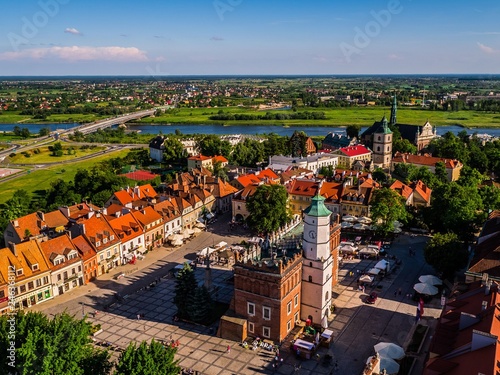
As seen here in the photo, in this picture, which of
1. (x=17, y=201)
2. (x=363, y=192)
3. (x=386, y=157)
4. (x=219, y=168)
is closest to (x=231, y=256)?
(x=363, y=192)

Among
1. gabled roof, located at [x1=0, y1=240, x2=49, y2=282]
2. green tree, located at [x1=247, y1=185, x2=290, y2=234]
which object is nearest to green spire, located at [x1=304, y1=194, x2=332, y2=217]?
green tree, located at [x1=247, y1=185, x2=290, y2=234]

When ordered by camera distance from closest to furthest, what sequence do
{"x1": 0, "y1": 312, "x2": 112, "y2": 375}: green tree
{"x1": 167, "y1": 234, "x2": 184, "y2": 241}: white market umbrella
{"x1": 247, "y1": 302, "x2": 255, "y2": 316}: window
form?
{"x1": 0, "y1": 312, "x2": 112, "y2": 375}: green tree, {"x1": 247, "y1": 302, "x2": 255, "y2": 316}: window, {"x1": 167, "y1": 234, "x2": 184, "y2": 241}: white market umbrella

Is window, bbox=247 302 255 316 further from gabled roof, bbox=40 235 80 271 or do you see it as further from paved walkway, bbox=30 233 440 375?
gabled roof, bbox=40 235 80 271

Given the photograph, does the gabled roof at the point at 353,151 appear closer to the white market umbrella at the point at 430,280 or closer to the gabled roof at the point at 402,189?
the gabled roof at the point at 402,189

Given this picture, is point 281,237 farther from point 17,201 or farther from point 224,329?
point 17,201

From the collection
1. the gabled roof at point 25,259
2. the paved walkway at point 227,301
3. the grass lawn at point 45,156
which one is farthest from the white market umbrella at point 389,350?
the grass lawn at point 45,156

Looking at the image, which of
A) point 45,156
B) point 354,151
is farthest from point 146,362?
point 45,156
